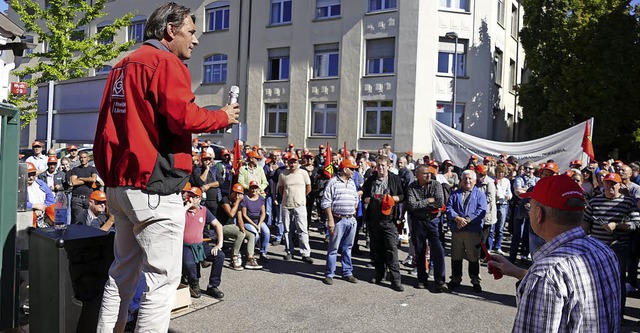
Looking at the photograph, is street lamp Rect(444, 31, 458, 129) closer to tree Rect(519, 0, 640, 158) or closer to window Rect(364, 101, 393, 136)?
window Rect(364, 101, 393, 136)

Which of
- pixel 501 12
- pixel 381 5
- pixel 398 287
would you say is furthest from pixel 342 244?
pixel 501 12

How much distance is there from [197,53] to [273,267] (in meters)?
22.3

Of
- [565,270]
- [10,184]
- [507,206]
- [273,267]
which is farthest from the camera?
[507,206]

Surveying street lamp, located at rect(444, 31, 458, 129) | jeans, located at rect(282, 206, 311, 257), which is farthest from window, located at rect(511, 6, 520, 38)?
jeans, located at rect(282, 206, 311, 257)

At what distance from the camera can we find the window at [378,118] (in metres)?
24.3

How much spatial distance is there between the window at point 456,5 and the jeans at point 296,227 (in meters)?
16.5

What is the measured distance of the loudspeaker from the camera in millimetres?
3445

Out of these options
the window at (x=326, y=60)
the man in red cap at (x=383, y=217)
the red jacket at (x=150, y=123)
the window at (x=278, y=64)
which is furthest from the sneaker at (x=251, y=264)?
the window at (x=278, y=64)

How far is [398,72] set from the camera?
934 inches

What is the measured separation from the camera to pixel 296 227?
10391 mm

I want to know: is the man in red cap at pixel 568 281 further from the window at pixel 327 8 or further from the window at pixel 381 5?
the window at pixel 327 8

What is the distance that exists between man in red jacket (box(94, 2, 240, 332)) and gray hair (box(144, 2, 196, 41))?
0.07 meters

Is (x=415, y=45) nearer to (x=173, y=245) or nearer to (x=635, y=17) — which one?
(x=635, y=17)

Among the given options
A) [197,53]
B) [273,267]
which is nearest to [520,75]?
[197,53]
